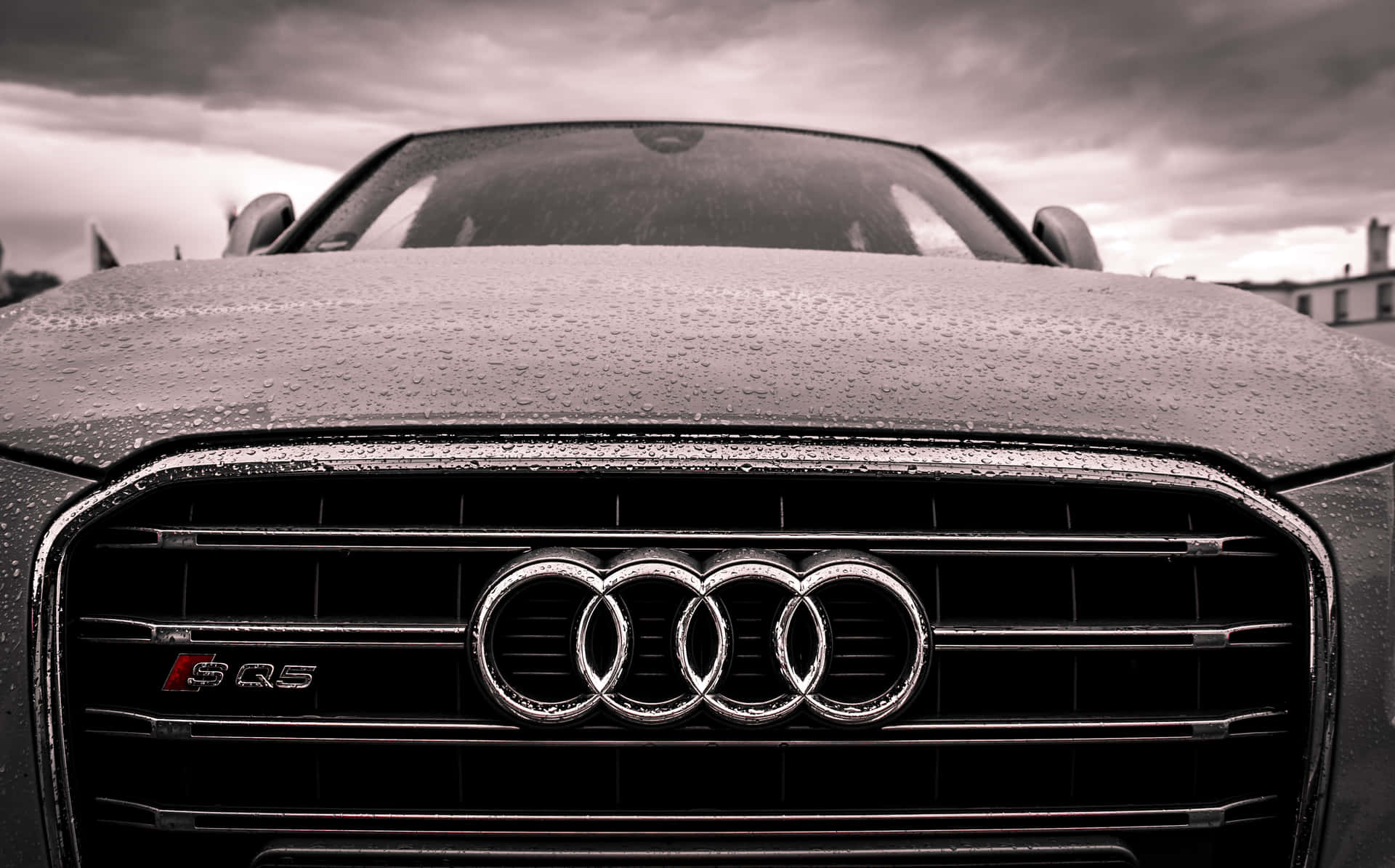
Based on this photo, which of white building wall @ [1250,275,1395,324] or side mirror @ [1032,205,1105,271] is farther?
white building wall @ [1250,275,1395,324]

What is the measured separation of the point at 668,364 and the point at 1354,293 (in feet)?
214

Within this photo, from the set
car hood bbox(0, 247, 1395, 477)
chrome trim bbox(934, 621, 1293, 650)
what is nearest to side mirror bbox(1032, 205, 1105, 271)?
car hood bbox(0, 247, 1395, 477)

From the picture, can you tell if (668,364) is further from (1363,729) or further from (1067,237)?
(1067,237)

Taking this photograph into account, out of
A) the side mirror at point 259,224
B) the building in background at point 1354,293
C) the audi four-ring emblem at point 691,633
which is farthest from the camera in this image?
the building in background at point 1354,293

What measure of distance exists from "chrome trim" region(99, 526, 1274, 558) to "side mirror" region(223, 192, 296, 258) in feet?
4.35

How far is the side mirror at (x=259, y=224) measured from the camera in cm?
233

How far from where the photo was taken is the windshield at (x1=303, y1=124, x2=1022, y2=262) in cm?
233

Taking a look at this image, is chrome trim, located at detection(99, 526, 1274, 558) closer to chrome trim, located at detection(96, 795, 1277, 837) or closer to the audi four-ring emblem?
the audi four-ring emblem

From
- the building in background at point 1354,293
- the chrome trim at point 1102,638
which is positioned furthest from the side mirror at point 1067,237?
the building in background at point 1354,293

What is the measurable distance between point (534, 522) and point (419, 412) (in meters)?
0.17

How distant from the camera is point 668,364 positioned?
118 cm

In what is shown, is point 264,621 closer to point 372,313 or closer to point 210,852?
point 210,852

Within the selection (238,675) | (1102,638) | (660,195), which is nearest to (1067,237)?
(660,195)

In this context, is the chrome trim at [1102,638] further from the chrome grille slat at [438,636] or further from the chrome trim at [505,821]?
the chrome trim at [505,821]
